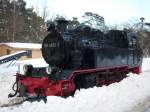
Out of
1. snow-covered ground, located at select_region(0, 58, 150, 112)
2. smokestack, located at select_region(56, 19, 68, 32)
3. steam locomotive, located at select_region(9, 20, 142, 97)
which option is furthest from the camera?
smokestack, located at select_region(56, 19, 68, 32)

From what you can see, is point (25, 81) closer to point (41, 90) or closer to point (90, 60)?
point (41, 90)

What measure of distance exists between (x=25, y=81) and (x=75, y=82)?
2265mm

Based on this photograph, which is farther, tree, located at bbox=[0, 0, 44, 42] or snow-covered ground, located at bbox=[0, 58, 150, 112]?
tree, located at bbox=[0, 0, 44, 42]

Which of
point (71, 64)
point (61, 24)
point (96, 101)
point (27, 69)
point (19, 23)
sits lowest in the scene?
point (96, 101)

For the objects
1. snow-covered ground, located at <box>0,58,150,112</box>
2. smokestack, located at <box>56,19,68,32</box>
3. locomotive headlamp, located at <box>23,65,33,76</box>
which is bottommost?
snow-covered ground, located at <box>0,58,150,112</box>

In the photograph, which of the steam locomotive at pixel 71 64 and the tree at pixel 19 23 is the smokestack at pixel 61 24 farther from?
the tree at pixel 19 23

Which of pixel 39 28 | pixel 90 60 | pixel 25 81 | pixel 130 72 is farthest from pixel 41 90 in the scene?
pixel 39 28

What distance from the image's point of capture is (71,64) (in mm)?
15148

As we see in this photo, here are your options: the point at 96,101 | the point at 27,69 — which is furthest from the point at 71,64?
the point at 96,101

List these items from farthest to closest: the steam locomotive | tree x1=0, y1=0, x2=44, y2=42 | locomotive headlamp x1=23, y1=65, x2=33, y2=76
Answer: tree x1=0, y1=0, x2=44, y2=42 → locomotive headlamp x1=23, y1=65, x2=33, y2=76 → the steam locomotive

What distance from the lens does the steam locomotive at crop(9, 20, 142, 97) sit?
1378cm

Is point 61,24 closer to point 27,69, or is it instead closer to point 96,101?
point 27,69

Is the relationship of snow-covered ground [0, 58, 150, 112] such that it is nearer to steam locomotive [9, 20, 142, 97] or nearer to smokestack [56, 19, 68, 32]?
steam locomotive [9, 20, 142, 97]

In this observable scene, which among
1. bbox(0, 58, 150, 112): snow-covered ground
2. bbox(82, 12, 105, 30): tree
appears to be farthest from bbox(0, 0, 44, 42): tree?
bbox(0, 58, 150, 112): snow-covered ground
